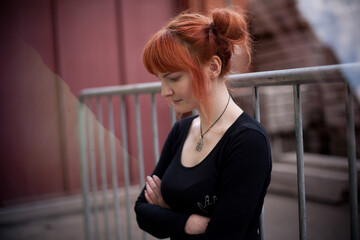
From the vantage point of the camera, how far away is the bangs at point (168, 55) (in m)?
1.43

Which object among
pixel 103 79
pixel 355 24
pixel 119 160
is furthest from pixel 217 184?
pixel 355 24

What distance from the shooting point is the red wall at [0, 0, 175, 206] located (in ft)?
14.5

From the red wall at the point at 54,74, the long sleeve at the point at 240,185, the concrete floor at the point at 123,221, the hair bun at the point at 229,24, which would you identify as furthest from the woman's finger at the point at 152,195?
the red wall at the point at 54,74

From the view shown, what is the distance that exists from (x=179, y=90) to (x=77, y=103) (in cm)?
351

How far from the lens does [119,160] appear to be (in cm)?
470

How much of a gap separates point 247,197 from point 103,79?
3.87 m

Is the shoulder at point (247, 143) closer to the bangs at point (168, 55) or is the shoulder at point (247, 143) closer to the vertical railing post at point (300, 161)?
the vertical railing post at point (300, 161)

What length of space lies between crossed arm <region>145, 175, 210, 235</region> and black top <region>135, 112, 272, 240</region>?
20 mm

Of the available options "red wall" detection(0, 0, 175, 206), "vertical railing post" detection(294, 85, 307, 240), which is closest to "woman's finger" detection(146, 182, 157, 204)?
"vertical railing post" detection(294, 85, 307, 240)

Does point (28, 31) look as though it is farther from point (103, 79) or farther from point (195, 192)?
point (195, 192)

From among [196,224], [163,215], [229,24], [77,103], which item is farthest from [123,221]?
[229,24]

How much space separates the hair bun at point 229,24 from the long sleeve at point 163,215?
50 centimetres

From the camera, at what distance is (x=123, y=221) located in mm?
4352

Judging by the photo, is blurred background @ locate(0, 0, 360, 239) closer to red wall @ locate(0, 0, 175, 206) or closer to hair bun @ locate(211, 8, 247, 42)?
red wall @ locate(0, 0, 175, 206)
